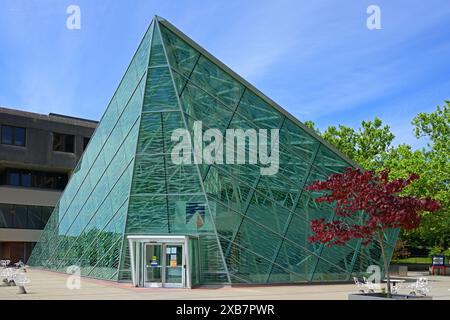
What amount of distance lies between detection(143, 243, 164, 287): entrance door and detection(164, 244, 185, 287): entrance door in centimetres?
26

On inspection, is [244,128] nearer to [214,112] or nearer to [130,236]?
[214,112]

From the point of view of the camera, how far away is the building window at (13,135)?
2160 inches

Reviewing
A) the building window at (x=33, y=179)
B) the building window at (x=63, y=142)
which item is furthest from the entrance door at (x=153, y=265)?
the building window at (x=33, y=179)

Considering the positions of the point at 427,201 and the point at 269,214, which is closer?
the point at 427,201

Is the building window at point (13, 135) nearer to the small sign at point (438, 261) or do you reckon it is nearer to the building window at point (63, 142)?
the building window at point (63, 142)

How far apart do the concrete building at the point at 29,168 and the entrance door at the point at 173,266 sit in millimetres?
36714

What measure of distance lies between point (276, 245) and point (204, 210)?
148 inches

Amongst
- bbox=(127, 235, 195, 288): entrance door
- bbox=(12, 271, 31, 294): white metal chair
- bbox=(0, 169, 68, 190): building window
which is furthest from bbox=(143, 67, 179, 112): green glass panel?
bbox=(0, 169, 68, 190): building window

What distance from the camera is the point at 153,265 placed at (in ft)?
77.5

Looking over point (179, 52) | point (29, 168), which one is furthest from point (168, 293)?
point (29, 168)

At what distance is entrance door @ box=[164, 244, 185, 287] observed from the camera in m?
23.4
